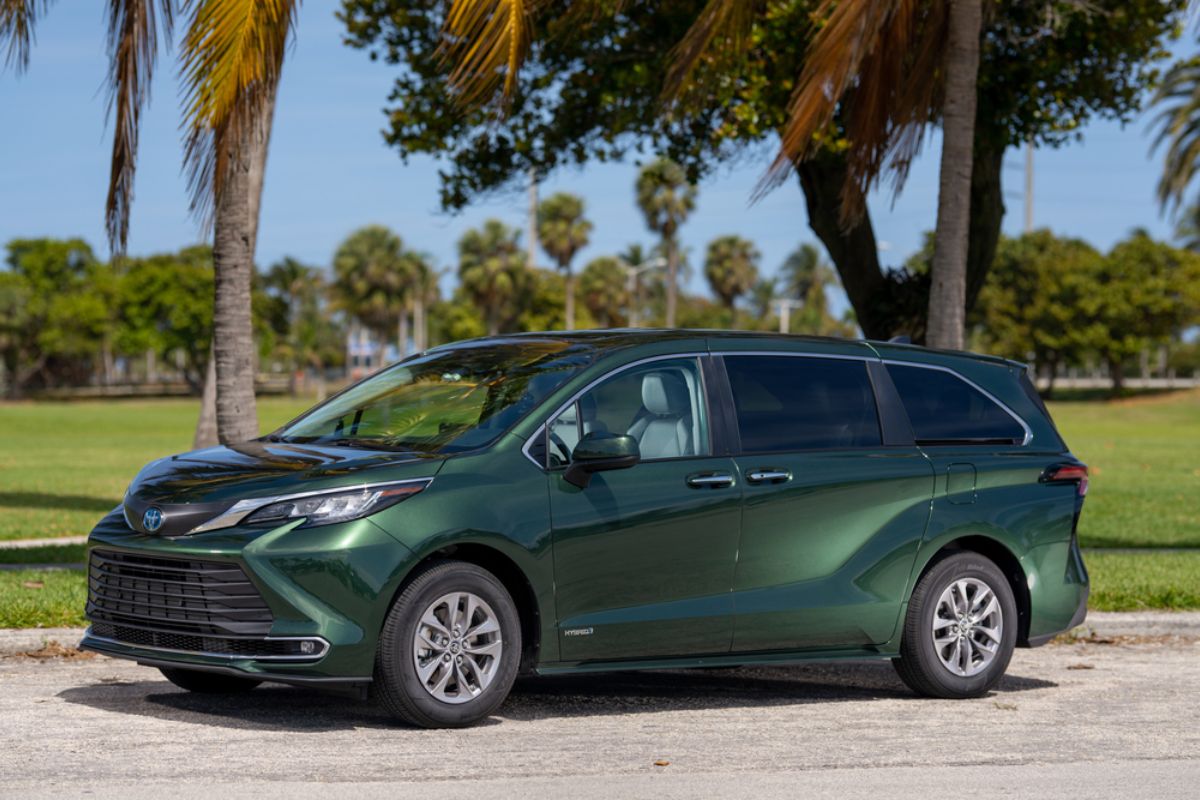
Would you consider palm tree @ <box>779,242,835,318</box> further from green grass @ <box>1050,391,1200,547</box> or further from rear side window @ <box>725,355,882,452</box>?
rear side window @ <box>725,355,882,452</box>

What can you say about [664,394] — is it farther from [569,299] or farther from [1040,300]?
[569,299]

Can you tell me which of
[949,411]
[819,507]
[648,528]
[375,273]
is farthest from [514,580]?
[375,273]

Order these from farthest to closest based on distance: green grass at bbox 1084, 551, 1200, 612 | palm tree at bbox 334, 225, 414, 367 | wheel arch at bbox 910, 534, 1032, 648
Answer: palm tree at bbox 334, 225, 414, 367, green grass at bbox 1084, 551, 1200, 612, wheel arch at bbox 910, 534, 1032, 648

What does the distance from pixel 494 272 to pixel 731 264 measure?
22938mm

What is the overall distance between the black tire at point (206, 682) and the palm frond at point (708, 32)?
6.66 m

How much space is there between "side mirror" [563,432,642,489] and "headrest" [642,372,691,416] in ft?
1.55

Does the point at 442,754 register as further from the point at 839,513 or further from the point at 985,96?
the point at 985,96

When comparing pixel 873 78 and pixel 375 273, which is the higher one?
pixel 375 273

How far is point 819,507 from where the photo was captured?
8.28 meters

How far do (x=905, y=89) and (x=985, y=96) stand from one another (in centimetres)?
Result: 406

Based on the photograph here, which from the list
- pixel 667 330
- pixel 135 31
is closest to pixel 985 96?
pixel 135 31

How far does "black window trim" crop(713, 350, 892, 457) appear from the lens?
26.8 ft

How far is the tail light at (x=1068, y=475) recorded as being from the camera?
30.0ft

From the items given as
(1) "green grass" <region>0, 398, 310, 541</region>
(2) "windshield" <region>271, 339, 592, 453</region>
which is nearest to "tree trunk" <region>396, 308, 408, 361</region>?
(1) "green grass" <region>0, 398, 310, 541</region>
